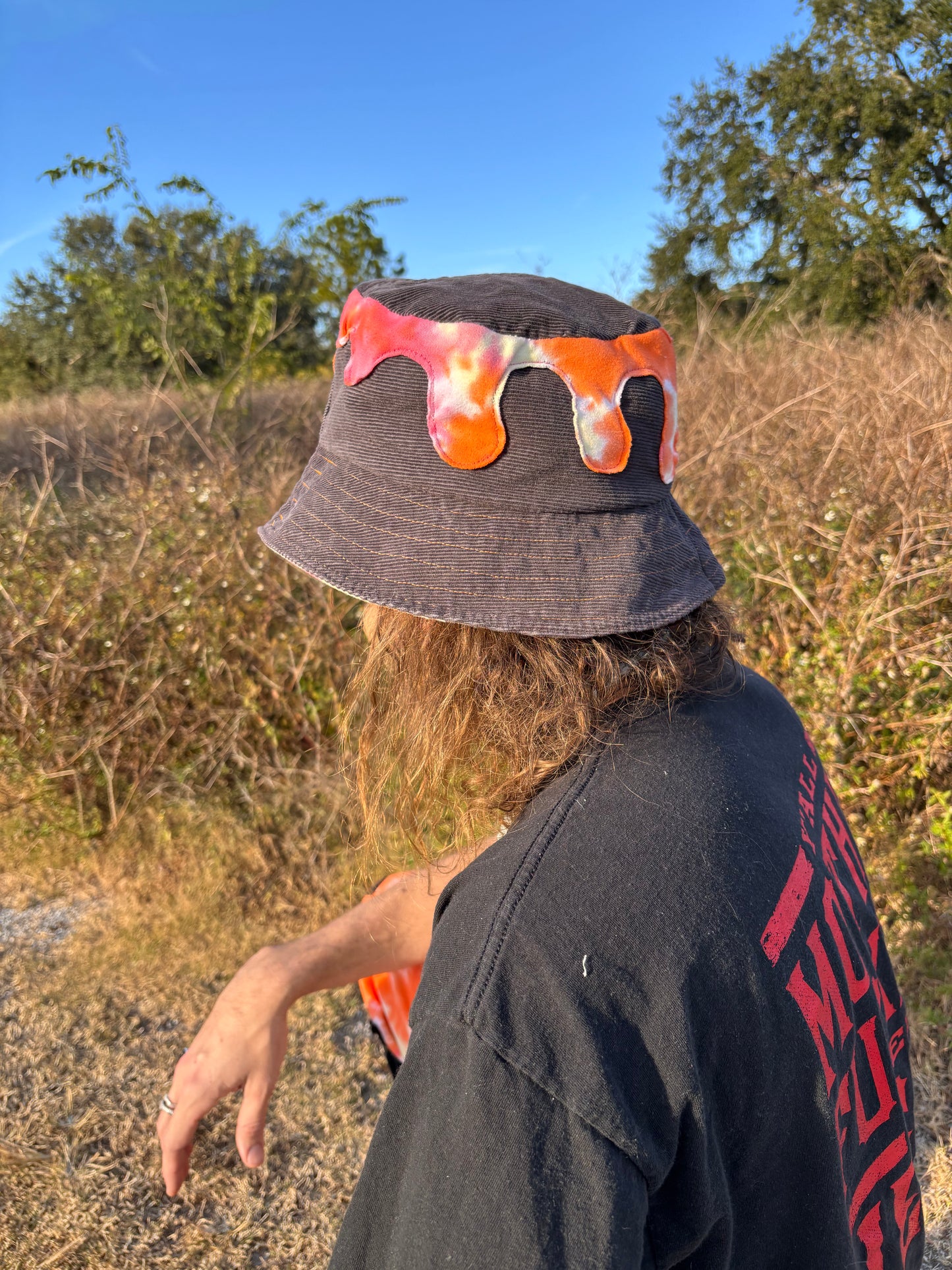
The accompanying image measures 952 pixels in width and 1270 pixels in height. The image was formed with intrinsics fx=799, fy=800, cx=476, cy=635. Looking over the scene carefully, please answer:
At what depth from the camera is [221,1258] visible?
1723 mm

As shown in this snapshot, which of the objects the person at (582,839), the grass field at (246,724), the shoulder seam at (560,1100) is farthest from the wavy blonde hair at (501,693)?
the grass field at (246,724)

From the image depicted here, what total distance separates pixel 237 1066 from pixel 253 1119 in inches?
3.0

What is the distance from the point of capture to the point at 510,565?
0.84 meters

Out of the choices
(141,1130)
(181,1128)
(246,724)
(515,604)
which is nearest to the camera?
(515,604)

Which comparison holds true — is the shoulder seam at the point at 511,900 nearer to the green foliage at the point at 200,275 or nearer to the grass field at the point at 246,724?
the grass field at the point at 246,724

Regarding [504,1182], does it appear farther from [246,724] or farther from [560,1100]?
[246,724]

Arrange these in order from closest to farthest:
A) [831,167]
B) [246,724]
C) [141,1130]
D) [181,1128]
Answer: [181,1128] → [141,1130] → [246,724] → [831,167]

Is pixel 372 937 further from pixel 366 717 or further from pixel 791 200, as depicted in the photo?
pixel 791 200

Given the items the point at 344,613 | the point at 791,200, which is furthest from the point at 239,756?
the point at 791,200

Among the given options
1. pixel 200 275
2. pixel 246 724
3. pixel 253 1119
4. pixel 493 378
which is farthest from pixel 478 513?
pixel 200 275

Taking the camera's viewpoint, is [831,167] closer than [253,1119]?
No

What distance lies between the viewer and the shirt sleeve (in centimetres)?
59

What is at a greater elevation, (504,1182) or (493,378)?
(493,378)

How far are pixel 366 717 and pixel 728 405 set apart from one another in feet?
12.2
